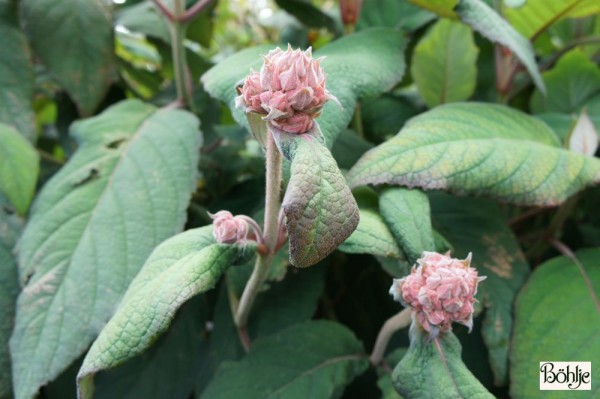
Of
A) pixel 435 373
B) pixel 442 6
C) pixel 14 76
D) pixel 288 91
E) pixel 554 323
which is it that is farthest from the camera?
pixel 14 76

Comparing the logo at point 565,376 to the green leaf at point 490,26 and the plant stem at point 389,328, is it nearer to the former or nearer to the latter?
the plant stem at point 389,328

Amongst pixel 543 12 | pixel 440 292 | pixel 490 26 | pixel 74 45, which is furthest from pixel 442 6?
pixel 74 45

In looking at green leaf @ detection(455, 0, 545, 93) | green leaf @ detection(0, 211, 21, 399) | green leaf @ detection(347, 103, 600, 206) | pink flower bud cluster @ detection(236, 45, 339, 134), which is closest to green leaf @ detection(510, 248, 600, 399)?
green leaf @ detection(347, 103, 600, 206)

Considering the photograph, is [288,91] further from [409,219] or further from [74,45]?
[74,45]

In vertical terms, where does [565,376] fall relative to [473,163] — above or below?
below

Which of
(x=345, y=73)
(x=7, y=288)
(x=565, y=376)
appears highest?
(x=345, y=73)
